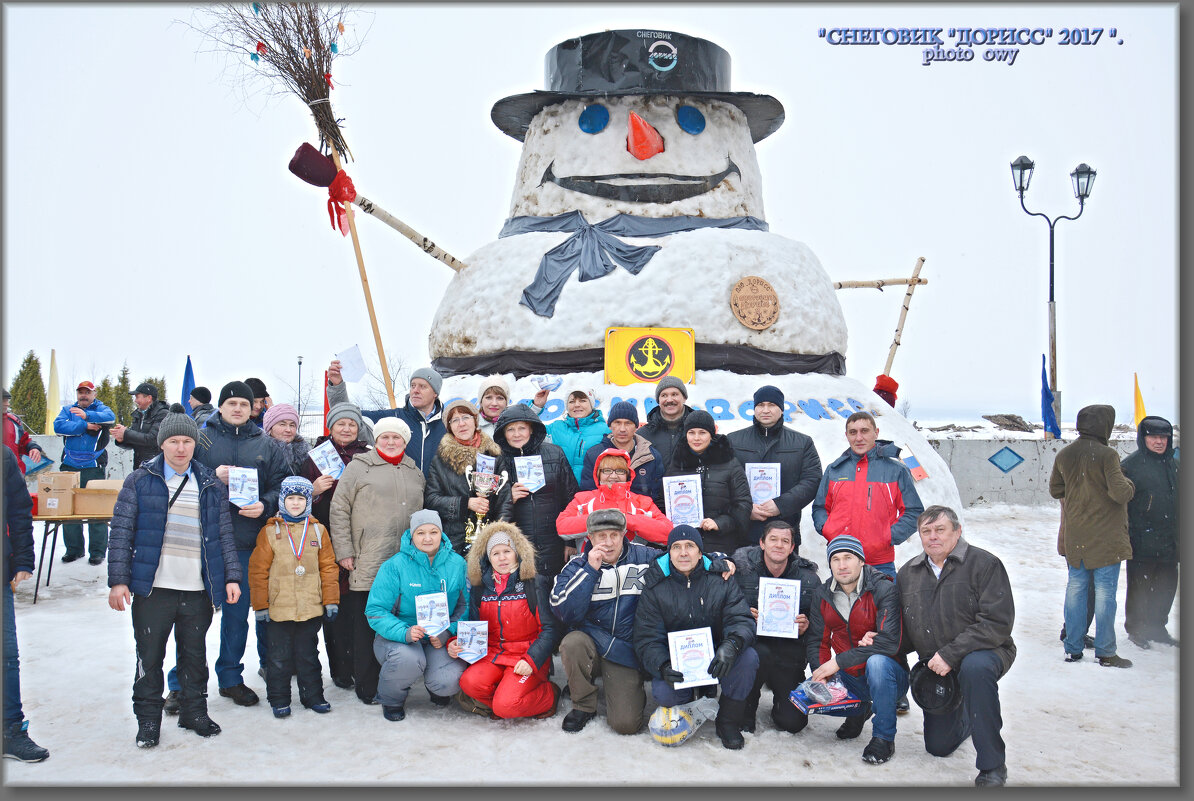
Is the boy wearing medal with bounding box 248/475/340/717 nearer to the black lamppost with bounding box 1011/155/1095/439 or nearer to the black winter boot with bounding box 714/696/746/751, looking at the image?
the black winter boot with bounding box 714/696/746/751

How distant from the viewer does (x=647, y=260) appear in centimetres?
818

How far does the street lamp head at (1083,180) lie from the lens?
29.6 ft

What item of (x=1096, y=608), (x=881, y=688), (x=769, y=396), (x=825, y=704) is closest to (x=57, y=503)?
(x=769, y=396)

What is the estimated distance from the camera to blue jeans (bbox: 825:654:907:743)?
4.12m

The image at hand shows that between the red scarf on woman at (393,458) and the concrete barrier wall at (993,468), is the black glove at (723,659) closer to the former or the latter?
the red scarf on woman at (393,458)

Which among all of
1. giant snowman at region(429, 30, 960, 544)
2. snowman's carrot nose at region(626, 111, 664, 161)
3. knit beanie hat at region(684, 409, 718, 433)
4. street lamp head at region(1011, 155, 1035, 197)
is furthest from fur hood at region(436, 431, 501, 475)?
street lamp head at region(1011, 155, 1035, 197)

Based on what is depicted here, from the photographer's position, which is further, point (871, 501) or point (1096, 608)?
point (1096, 608)

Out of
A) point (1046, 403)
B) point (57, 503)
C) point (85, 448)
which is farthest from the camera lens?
point (1046, 403)

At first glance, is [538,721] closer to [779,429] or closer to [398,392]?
[779,429]

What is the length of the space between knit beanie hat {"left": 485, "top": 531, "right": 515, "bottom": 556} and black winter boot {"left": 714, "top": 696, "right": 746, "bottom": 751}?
4.26 feet

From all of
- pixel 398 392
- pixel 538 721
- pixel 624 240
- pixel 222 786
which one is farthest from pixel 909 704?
pixel 398 392

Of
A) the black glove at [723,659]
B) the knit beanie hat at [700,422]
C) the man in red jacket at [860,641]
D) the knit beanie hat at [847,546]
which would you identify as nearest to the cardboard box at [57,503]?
the knit beanie hat at [700,422]

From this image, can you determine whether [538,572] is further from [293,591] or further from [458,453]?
[293,591]

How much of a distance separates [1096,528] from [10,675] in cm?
625
